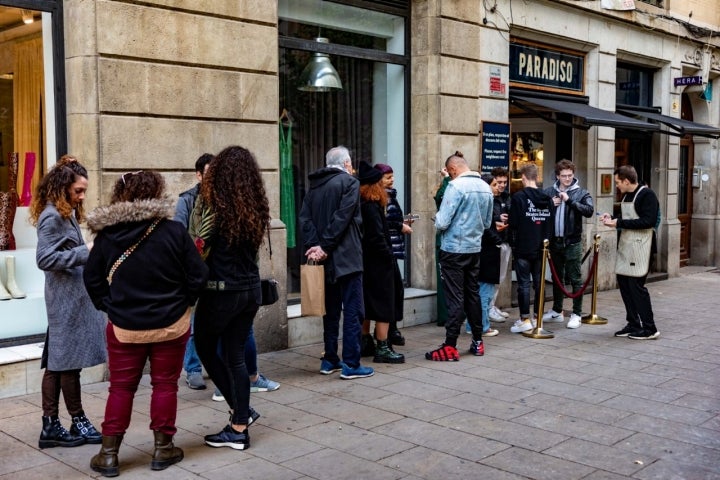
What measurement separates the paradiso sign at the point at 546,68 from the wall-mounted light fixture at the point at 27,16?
6.50m

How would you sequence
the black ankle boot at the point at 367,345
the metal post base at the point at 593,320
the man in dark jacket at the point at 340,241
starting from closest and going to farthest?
the man in dark jacket at the point at 340,241, the black ankle boot at the point at 367,345, the metal post base at the point at 593,320

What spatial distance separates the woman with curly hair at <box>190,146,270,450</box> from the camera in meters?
5.13

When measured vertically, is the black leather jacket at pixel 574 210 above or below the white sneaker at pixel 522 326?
above

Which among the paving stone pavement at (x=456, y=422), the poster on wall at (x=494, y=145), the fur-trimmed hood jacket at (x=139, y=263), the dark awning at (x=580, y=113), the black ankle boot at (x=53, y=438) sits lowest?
the paving stone pavement at (x=456, y=422)

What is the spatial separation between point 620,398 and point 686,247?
10.8 metres

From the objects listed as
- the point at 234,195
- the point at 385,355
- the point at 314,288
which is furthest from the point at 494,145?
the point at 234,195

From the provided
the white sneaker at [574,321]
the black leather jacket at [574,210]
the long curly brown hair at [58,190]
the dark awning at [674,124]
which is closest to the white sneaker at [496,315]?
the white sneaker at [574,321]

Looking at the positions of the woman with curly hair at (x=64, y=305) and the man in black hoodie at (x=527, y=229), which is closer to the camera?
the woman with curly hair at (x=64, y=305)

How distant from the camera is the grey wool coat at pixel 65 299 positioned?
5.07m

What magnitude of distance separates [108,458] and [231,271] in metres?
1.28

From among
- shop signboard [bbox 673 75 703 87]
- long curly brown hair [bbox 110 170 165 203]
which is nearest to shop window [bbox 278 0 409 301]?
long curly brown hair [bbox 110 170 165 203]

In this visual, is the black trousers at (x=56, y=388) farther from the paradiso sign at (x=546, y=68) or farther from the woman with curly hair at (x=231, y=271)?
the paradiso sign at (x=546, y=68)

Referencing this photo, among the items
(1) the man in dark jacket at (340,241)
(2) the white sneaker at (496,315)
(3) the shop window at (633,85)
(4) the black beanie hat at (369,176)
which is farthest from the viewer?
(3) the shop window at (633,85)

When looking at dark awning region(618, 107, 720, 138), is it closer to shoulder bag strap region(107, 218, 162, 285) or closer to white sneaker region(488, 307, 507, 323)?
white sneaker region(488, 307, 507, 323)
